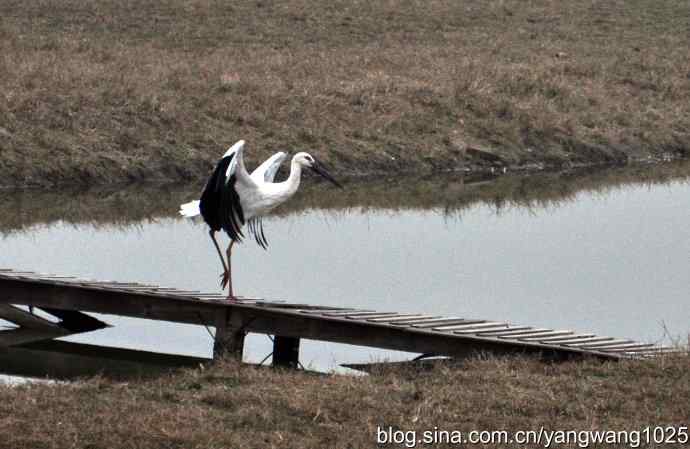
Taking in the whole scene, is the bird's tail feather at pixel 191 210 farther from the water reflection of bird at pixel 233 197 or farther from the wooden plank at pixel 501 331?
the wooden plank at pixel 501 331

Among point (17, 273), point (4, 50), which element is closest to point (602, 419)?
point (17, 273)

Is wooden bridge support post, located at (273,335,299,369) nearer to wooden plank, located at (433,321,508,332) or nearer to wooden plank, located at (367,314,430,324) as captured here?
wooden plank, located at (367,314,430,324)

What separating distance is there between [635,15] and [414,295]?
26.5 meters

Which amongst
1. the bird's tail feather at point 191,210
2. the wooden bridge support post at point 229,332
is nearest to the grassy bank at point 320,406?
the wooden bridge support post at point 229,332

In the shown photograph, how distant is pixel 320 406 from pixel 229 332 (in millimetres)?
3092

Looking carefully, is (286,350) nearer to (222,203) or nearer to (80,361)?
(222,203)

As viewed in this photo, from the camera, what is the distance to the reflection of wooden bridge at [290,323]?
35.0ft

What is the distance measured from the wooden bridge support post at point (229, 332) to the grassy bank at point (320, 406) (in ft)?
5.09

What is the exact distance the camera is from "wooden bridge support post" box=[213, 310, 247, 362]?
11234 millimetres


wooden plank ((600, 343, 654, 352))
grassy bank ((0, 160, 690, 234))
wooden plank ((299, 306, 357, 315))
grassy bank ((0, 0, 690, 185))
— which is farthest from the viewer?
grassy bank ((0, 0, 690, 185))

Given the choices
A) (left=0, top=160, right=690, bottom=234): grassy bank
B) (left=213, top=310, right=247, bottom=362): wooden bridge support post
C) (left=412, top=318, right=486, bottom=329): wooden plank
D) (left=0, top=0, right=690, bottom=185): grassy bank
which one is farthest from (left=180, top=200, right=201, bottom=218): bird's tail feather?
(left=0, top=0, right=690, bottom=185): grassy bank

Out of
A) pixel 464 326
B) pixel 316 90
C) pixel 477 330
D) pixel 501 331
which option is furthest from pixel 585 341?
pixel 316 90

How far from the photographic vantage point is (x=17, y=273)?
12.3 m

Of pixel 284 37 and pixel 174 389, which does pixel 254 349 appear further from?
pixel 284 37
